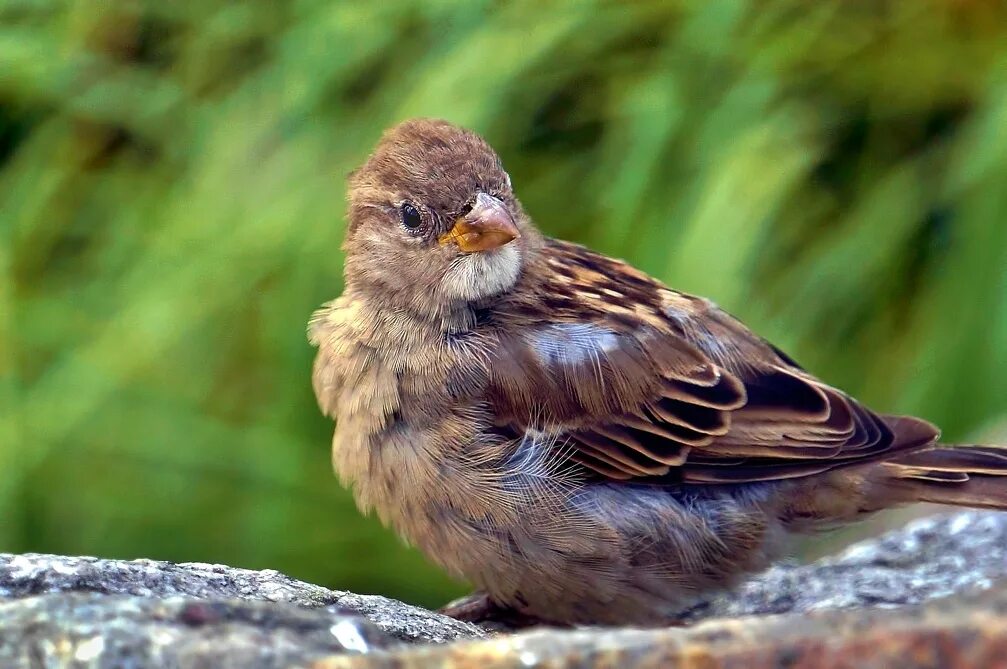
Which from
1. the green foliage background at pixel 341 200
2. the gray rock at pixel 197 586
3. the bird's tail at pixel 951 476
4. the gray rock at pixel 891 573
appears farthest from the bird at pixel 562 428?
the green foliage background at pixel 341 200

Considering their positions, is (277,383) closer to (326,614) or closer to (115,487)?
(115,487)

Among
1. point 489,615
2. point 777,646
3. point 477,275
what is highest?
point 477,275

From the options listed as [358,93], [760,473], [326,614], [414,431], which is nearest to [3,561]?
[326,614]

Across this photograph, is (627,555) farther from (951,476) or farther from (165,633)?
(165,633)

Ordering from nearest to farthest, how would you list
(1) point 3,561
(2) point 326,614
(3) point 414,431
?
(2) point 326,614, (1) point 3,561, (3) point 414,431

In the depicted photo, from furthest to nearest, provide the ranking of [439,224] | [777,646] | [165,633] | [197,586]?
[439,224] < [197,586] < [165,633] < [777,646]

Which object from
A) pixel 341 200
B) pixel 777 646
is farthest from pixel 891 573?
pixel 341 200

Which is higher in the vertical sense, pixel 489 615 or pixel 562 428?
pixel 562 428
